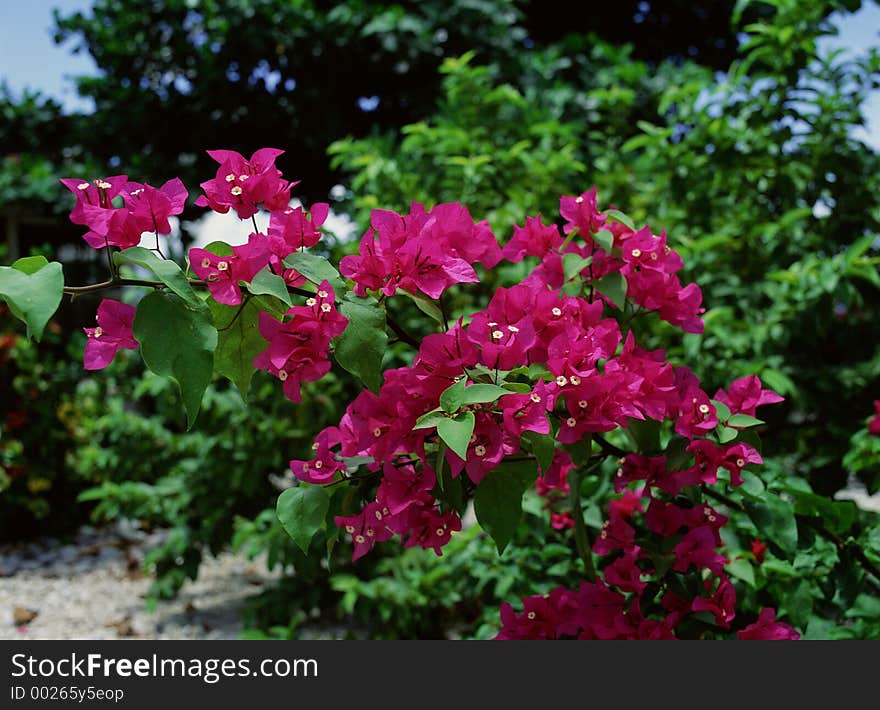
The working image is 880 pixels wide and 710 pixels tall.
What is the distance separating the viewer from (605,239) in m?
1.11

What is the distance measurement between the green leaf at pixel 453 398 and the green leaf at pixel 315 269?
16 cm

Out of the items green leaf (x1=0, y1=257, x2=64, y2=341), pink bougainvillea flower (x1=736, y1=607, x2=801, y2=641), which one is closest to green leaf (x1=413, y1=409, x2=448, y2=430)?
green leaf (x1=0, y1=257, x2=64, y2=341)

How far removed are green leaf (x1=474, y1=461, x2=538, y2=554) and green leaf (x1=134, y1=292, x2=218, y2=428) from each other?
0.33m

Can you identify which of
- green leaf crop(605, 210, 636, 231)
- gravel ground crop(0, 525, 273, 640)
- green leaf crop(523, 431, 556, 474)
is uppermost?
gravel ground crop(0, 525, 273, 640)

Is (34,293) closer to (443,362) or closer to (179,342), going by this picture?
(179,342)

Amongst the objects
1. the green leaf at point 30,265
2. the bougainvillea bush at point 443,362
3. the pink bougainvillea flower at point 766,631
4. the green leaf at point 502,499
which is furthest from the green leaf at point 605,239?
the green leaf at point 30,265

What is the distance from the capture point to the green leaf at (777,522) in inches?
44.2

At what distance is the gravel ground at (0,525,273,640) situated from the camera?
2.84 metres

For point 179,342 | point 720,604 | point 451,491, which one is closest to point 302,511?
point 451,491

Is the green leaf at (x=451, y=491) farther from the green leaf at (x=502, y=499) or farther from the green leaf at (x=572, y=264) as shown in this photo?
the green leaf at (x=572, y=264)

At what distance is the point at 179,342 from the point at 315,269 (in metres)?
0.18

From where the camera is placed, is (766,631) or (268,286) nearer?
(268,286)

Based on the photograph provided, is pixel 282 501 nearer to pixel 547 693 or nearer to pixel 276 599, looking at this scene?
pixel 547 693

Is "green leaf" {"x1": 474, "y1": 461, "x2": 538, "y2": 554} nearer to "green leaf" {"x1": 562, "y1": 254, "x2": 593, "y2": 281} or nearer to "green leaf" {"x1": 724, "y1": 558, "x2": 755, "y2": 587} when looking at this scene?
"green leaf" {"x1": 562, "y1": 254, "x2": 593, "y2": 281}
